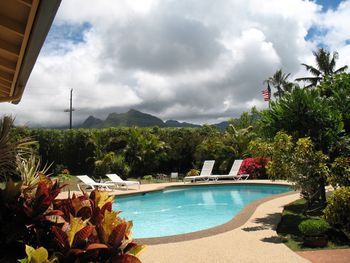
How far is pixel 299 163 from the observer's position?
361 inches

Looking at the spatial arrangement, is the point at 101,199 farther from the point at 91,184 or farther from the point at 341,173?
the point at 91,184

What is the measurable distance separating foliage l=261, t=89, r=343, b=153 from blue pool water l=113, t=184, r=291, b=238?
504cm

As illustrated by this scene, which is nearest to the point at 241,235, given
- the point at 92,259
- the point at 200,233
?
the point at 200,233

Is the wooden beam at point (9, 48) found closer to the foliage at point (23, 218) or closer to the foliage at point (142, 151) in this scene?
the foliage at point (23, 218)

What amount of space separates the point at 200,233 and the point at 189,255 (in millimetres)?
1963

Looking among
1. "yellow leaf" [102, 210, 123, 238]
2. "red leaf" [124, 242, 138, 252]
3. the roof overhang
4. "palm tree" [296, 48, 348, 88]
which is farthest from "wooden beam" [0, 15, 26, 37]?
"palm tree" [296, 48, 348, 88]

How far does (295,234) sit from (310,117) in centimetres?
341

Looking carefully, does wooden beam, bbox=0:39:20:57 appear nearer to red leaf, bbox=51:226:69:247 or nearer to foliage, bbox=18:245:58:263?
red leaf, bbox=51:226:69:247

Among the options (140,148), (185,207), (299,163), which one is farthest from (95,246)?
(140,148)

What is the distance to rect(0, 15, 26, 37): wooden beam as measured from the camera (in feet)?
9.00

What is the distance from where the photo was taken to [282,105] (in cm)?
1060

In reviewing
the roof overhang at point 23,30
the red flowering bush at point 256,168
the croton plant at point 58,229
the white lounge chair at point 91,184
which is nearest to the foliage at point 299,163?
the roof overhang at point 23,30

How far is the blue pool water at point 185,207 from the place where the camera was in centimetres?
1323

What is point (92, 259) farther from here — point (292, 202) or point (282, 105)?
point (292, 202)
